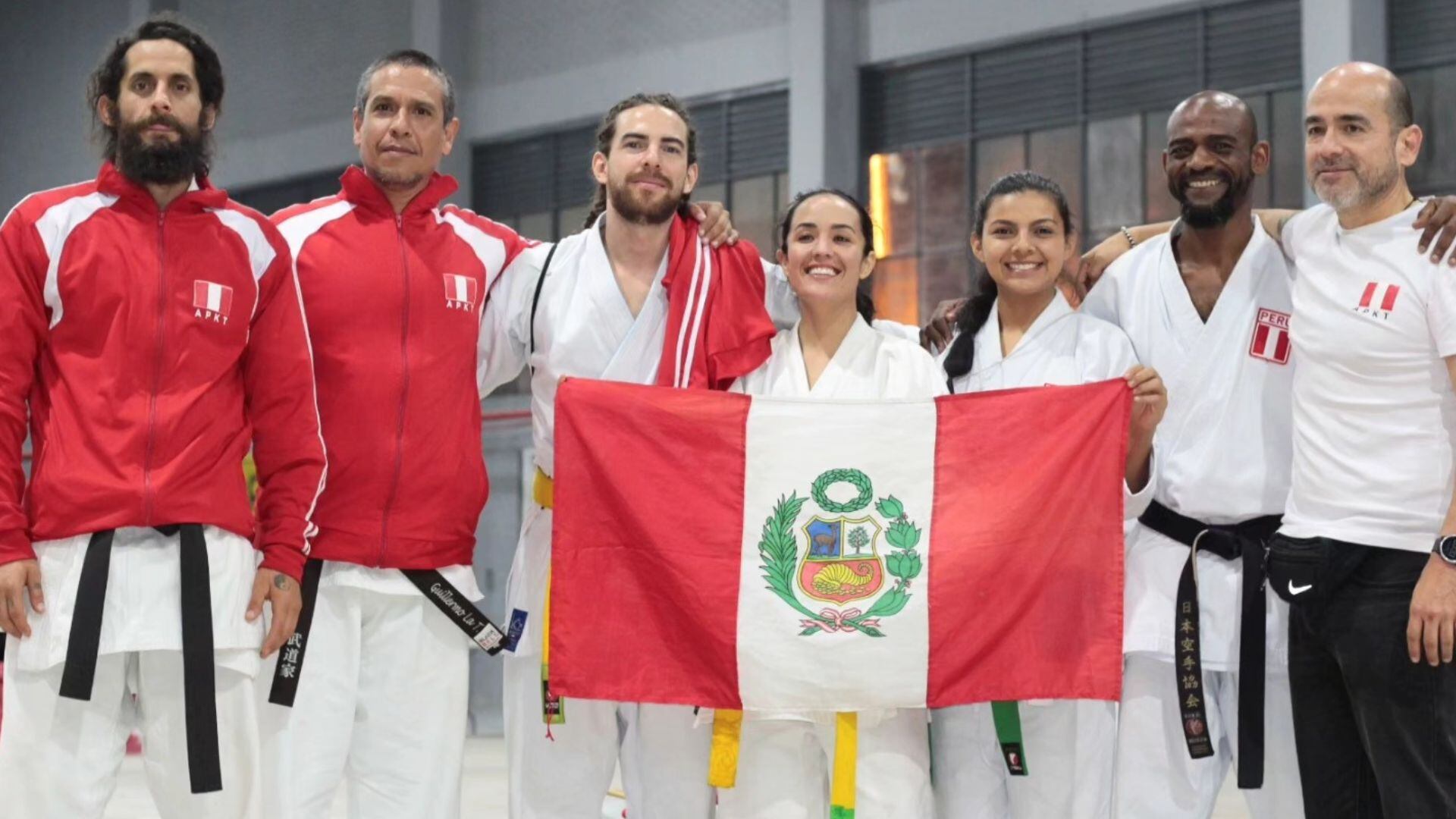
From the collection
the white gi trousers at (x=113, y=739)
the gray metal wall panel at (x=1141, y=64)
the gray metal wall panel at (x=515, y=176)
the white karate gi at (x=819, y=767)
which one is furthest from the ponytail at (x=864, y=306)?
the gray metal wall panel at (x=515, y=176)

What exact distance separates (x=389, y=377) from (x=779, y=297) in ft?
3.59

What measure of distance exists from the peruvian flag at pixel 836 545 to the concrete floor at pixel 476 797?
3313mm

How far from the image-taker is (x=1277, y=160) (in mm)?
11023

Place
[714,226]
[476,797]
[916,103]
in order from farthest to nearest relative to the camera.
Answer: [916,103] → [476,797] → [714,226]

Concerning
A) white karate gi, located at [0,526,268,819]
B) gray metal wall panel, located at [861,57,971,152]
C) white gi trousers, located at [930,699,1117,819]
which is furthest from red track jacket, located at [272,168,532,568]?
gray metal wall panel, located at [861,57,971,152]

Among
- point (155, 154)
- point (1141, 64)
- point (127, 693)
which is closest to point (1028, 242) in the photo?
point (155, 154)

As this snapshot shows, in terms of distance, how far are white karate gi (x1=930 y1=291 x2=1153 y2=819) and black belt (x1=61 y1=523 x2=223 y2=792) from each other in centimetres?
181

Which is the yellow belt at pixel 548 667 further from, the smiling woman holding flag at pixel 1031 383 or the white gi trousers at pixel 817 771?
the smiling woman holding flag at pixel 1031 383

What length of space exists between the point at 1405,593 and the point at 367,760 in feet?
8.50

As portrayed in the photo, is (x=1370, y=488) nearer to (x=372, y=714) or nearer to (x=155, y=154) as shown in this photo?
(x=372, y=714)

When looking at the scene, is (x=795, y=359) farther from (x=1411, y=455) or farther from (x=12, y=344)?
(x=12, y=344)

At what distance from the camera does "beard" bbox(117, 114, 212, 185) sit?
139 inches

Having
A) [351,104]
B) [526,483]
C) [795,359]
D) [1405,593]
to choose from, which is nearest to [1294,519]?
[1405,593]

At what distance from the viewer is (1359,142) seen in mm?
3650
